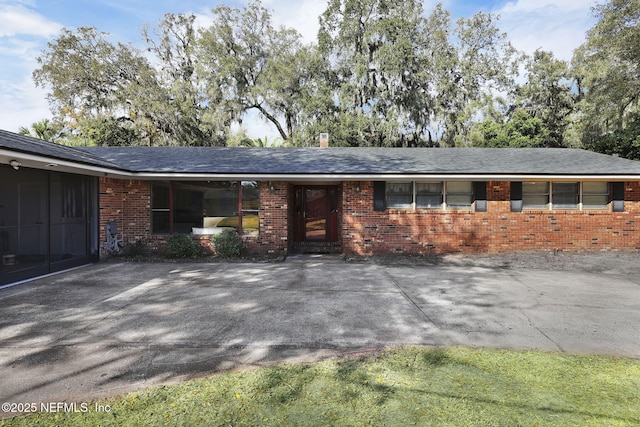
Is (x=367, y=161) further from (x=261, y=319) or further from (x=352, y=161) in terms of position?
(x=261, y=319)

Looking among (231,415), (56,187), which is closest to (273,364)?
(231,415)

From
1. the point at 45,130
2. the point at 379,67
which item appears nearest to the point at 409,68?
the point at 379,67

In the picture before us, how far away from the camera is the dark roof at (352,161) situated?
9.49m

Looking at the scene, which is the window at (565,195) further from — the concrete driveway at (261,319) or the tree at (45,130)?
the tree at (45,130)

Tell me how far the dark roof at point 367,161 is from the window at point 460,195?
0.61 m

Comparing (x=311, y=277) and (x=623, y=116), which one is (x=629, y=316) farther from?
(x=623, y=116)

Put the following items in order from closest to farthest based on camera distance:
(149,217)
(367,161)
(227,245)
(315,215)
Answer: (227,245)
(149,217)
(367,161)
(315,215)

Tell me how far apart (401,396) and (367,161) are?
8990 millimetres

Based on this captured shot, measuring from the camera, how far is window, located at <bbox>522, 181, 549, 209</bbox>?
10109 mm

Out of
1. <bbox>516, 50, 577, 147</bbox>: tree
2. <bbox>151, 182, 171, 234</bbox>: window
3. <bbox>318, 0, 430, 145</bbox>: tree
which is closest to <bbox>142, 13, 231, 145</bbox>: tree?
<bbox>318, 0, 430, 145</bbox>: tree

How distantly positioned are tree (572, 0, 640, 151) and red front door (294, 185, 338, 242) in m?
16.7

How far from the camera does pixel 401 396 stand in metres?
2.81

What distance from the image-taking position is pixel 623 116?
19.4 meters

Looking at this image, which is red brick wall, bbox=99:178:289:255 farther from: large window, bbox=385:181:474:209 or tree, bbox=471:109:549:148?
tree, bbox=471:109:549:148
